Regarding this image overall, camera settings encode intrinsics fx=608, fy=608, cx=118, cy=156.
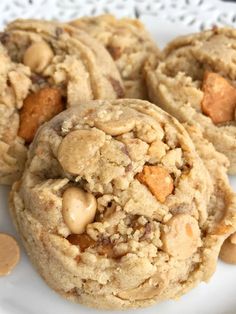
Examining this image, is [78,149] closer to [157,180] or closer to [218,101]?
[157,180]

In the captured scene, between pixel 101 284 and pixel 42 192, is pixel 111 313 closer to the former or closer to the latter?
pixel 101 284

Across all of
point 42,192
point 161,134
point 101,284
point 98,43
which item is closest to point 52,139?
point 42,192

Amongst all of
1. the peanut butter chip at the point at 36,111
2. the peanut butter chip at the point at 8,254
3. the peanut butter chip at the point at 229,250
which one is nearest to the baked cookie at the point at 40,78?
the peanut butter chip at the point at 36,111

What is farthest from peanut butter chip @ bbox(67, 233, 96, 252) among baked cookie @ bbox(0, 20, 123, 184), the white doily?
the white doily

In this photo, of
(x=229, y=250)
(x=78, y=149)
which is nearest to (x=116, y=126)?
(x=78, y=149)

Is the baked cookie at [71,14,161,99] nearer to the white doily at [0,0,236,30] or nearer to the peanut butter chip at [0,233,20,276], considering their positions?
the white doily at [0,0,236,30]

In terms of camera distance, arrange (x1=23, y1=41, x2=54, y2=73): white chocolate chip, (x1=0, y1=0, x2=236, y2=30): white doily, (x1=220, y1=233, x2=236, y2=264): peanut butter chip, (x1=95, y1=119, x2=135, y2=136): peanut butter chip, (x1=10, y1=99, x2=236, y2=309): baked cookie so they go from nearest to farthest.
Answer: (x1=10, y1=99, x2=236, y2=309): baked cookie → (x1=95, y1=119, x2=135, y2=136): peanut butter chip → (x1=220, y1=233, x2=236, y2=264): peanut butter chip → (x1=23, y1=41, x2=54, y2=73): white chocolate chip → (x1=0, y1=0, x2=236, y2=30): white doily
